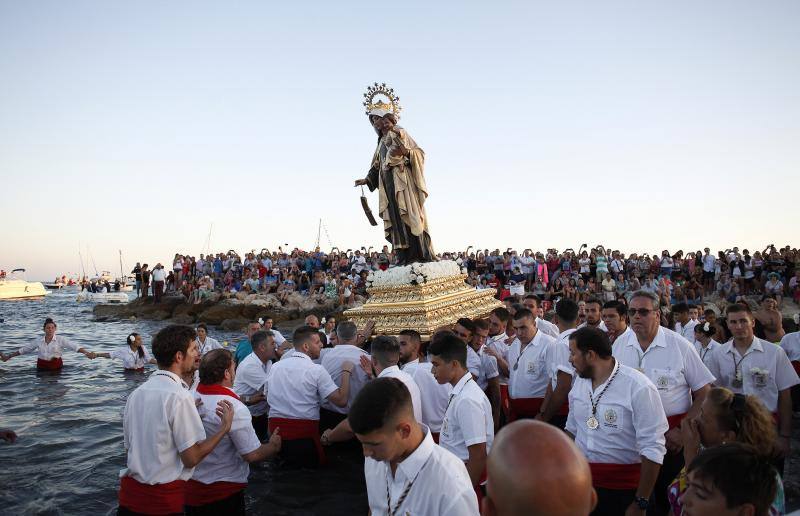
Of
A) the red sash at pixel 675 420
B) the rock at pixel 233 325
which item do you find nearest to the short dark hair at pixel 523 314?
the red sash at pixel 675 420

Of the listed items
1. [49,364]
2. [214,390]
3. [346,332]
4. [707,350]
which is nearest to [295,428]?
[346,332]

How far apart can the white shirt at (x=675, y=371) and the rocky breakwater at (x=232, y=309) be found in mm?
16578

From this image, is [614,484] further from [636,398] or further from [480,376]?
[480,376]

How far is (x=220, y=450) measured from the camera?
14.6 feet

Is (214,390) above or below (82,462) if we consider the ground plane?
above

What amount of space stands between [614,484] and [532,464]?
2828 mm

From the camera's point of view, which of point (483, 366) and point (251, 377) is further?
point (251, 377)

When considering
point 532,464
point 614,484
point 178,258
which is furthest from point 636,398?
point 178,258

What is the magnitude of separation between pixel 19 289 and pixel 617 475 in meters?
64.1

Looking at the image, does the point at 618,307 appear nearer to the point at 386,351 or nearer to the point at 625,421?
the point at 625,421

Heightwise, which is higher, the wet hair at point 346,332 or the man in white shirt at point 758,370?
the wet hair at point 346,332

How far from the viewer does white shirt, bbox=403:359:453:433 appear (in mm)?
5379

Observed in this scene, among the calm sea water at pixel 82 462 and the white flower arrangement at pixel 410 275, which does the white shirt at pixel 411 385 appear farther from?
the white flower arrangement at pixel 410 275

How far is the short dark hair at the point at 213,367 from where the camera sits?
4.38 meters
